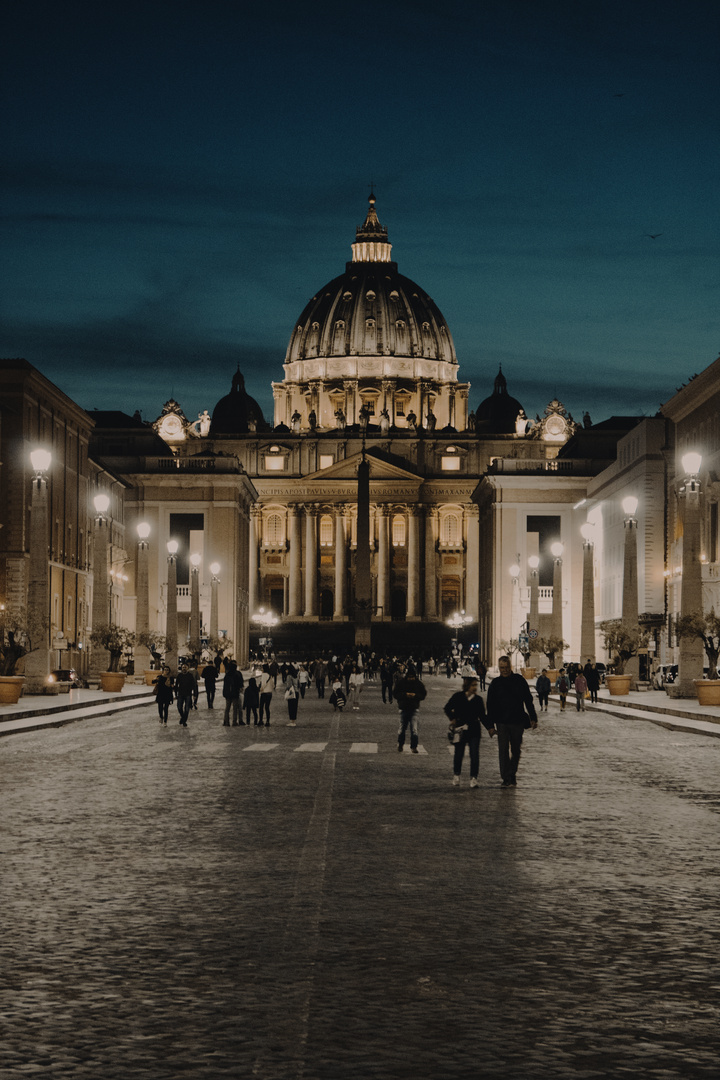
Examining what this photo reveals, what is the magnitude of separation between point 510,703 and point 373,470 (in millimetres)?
148074

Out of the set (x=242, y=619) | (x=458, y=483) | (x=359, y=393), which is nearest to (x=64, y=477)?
(x=242, y=619)

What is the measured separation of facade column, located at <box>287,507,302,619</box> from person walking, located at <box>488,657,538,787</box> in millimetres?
148458

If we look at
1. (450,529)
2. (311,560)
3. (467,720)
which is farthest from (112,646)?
(450,529)

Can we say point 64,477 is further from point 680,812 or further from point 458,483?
point 458,483

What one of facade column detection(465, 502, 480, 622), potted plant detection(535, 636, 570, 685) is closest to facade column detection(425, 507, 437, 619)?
facade column detection(465, 502, 480, 622)

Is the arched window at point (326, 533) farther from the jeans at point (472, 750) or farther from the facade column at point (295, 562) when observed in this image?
the jeans at point (472, 750)

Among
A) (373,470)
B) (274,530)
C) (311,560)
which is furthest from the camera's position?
(274,530)

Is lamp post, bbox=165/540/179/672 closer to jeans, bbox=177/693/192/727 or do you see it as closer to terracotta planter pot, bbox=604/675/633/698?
terracotta planter pot, bbox=604/675/633/698

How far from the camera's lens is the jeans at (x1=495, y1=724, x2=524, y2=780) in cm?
1956

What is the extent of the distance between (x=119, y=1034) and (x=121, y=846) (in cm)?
654

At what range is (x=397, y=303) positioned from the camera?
19875 centimetres

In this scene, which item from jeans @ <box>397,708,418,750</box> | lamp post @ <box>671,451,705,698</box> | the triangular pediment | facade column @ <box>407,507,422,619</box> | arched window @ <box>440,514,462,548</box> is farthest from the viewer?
arched window @ <box>440,514,462,548</box>

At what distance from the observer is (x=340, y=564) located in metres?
168

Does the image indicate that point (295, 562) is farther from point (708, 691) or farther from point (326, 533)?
point (708, 691)
